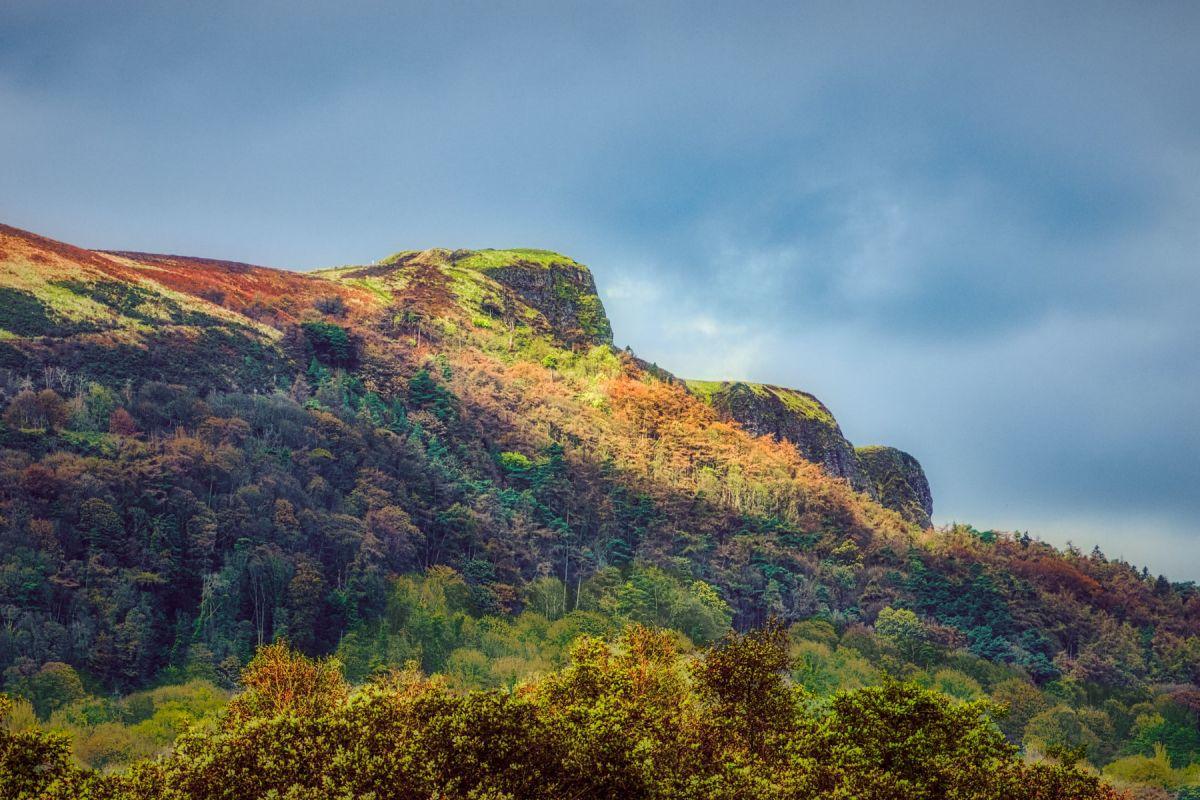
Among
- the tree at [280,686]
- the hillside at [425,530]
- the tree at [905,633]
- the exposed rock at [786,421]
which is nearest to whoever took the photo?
the tree at [280,686]

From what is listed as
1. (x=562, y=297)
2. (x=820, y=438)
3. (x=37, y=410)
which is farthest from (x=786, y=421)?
(x=37, y=410)

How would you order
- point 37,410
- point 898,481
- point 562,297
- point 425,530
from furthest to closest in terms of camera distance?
point 898,481 → point 562,297 → point 425,530 → point 37,410

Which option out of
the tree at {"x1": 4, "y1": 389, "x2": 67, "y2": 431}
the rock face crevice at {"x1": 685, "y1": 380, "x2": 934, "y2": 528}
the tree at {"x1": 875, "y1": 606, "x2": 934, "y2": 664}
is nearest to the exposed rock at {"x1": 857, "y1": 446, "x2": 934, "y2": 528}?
the rock face crevice at {"x1": 685, "y1": 380, "x2": 934, "y2": 528}

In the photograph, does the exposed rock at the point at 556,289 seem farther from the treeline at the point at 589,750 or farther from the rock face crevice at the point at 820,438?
the treeline at the point at 589,750

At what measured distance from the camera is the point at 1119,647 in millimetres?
81375

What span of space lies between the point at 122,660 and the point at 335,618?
42.5 feet

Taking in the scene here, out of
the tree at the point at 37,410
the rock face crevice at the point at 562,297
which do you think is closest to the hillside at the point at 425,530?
the tree at the point at 37,410

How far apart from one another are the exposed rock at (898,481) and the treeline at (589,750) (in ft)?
422

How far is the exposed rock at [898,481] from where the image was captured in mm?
152000

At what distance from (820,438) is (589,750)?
4979 inches

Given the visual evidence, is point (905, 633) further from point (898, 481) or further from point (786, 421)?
point (898, 481)

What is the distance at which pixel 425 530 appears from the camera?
7031 cm

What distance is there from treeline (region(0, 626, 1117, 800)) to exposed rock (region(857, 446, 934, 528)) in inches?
5062

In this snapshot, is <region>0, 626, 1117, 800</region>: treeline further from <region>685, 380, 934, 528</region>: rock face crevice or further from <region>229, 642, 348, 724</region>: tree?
<region>685, 380, 934, 528</region>: rock face crevice
